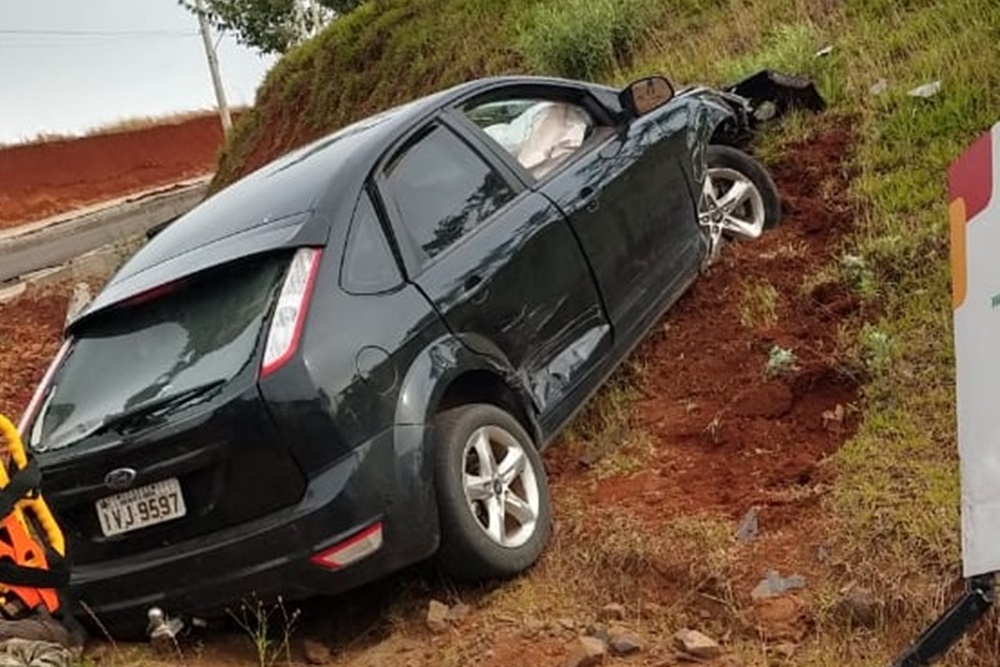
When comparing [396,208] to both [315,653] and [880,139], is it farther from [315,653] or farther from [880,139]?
[880,139]

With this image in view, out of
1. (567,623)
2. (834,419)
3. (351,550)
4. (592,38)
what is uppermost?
(592,38)

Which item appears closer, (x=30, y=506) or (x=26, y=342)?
(x=30, y=506)

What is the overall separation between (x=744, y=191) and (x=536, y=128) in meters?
1.55

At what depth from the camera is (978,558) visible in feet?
8.02

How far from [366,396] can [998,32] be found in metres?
5.42

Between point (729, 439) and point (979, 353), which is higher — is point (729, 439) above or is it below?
below

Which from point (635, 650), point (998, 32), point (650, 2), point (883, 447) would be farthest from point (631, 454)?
point (650, 2)

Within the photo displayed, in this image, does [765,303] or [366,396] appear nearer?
[366,396]

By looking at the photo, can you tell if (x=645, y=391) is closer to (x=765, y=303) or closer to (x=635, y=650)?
(x=765, y=303)

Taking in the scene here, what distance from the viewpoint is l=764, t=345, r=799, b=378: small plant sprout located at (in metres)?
5.48

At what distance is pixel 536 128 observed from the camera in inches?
230

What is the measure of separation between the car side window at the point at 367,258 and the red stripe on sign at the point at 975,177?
2.19 m

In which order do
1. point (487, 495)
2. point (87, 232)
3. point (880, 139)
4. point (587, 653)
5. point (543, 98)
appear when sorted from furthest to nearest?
point (87, 232)
point (880, 139)
point (543, 98)
point (487, 495)
point (587, 653)

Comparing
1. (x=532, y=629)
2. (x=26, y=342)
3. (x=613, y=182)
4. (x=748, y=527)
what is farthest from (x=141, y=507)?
(x=26, y=342)
